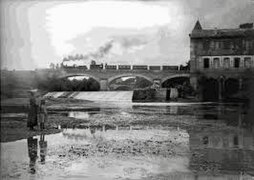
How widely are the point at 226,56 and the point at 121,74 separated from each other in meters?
23.8

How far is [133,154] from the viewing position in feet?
24.9

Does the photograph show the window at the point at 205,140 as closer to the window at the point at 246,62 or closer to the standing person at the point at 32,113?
the standing person at the point at 32,113

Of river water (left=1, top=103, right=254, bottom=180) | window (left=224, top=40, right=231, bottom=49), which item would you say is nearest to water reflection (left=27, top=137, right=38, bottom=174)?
river water (left=1, top=103, right=254, bottom=180)

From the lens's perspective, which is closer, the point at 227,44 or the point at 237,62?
the point at 237,62

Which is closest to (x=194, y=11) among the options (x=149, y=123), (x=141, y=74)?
(x=149, y=123)

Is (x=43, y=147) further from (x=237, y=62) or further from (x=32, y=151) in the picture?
(x=237, y=62)

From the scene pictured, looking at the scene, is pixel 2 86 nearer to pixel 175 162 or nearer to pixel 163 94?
pixel 175 162

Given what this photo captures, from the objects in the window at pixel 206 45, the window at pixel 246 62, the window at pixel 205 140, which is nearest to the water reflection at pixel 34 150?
the window at pixel 205 140

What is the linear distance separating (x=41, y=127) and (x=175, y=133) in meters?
3.55

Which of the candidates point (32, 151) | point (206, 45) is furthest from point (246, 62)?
point (32, 151)

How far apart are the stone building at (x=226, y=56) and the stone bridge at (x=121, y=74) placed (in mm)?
14641

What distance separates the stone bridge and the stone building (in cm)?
1464

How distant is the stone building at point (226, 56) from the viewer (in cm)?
1772

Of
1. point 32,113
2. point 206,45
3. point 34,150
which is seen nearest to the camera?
point 34,150
